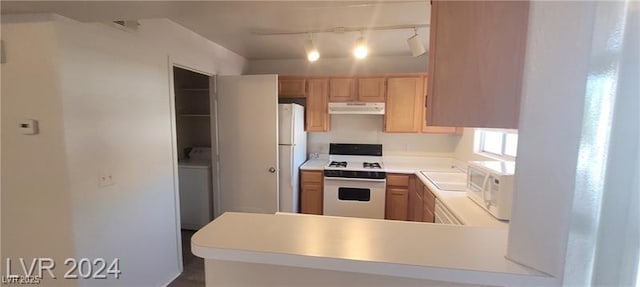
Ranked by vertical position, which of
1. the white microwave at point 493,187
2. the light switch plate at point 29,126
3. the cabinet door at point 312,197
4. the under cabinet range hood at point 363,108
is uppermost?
the under cabinet range hood at point 363,108

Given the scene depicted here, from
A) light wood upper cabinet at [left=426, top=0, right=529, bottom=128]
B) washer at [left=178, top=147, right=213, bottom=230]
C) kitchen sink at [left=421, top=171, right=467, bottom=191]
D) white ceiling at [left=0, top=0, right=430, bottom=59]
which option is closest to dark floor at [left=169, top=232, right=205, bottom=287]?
washer at [left=178, top=147, right=213, bottom=230]

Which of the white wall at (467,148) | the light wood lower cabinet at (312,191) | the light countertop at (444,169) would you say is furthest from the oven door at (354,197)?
the white wall at (467,148)

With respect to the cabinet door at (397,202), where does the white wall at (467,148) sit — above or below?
above

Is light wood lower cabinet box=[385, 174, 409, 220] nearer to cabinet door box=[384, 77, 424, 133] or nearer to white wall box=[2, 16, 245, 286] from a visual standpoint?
cabinet door box=[384, 77, 424, 133]

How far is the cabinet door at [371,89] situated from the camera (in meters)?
3.62

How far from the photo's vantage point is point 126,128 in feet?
6.60

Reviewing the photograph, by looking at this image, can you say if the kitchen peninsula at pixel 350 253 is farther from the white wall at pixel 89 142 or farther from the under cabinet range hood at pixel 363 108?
the under cabinet range hood at pixel 363 108

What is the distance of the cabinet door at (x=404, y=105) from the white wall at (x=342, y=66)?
1.07 feet

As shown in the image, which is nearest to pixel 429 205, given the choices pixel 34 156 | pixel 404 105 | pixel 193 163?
pixel 404 105

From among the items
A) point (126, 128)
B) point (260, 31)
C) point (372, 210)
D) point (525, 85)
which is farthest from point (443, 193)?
point (126, 128)

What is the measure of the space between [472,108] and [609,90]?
Result: 11.3 inches

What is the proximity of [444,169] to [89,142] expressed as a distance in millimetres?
3539

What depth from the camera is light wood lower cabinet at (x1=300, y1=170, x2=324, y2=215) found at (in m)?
3.60

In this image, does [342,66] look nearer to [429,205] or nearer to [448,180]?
[448,180]
